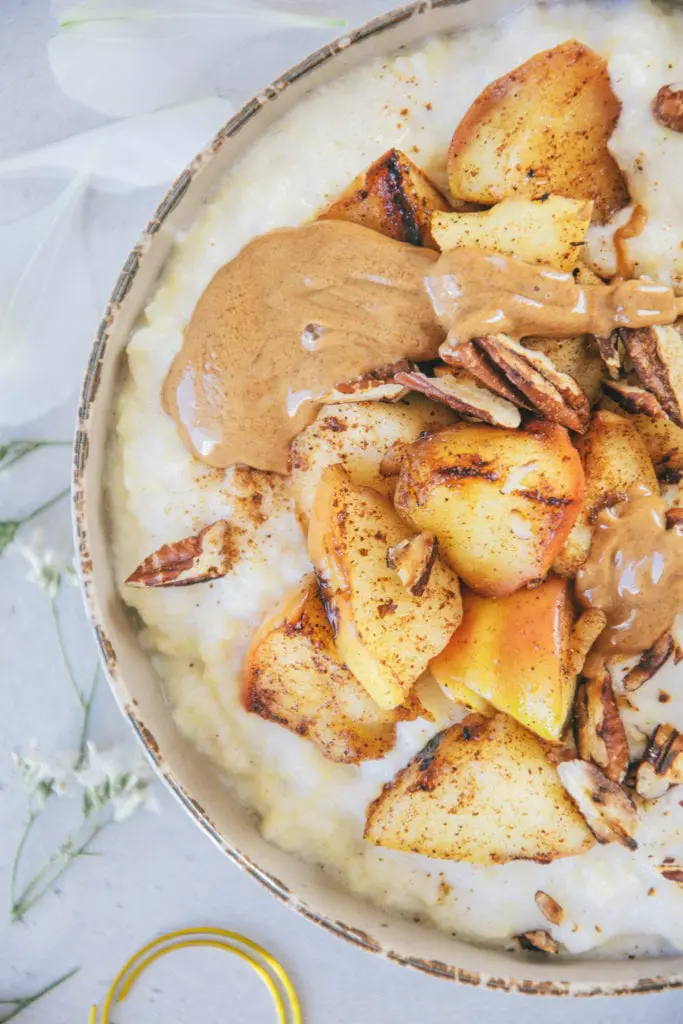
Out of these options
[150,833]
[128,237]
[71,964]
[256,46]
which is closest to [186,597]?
[150,833]

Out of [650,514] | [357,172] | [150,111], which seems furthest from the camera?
[150,111]

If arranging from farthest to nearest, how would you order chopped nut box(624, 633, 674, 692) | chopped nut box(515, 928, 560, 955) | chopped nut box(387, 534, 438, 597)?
chopped nut box(515, 928, 560, 955) < chopped nut box(624, 633, 674, 692) < chopped nut box(387, 534, 438, 597)

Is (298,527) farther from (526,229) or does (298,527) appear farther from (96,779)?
(96,779)

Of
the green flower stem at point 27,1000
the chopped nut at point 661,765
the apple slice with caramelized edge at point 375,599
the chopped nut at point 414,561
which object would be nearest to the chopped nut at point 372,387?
the apple slice with caramelized edge at point 375,599

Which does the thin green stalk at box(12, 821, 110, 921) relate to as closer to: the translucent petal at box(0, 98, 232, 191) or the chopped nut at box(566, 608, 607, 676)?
the chopped nut at box(566, 608, 607, 676)

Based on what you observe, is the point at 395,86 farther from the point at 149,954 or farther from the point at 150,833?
the point at 149,954

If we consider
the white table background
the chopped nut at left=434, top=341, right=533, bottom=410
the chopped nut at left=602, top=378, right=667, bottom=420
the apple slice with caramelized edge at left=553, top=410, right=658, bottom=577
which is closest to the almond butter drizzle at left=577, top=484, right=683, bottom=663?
the apple slice with caramelized edge at left=553, top=410, right=658, bottom=577

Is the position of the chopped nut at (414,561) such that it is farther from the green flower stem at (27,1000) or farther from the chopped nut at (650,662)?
the green flower stem at (27,1000)
